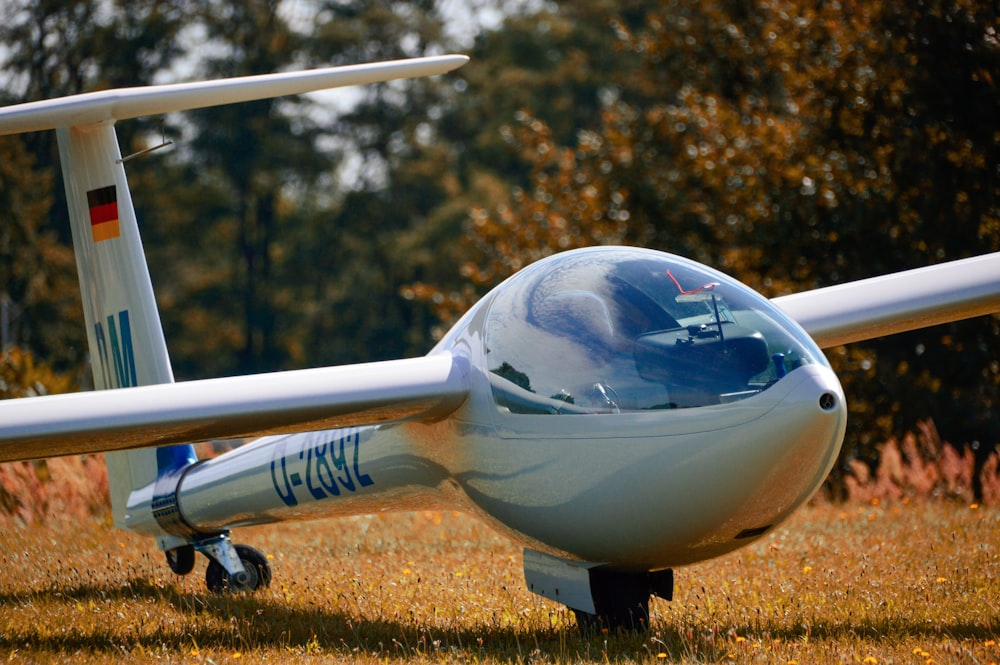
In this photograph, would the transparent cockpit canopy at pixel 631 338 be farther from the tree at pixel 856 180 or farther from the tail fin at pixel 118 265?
the tree at pixel 856 180

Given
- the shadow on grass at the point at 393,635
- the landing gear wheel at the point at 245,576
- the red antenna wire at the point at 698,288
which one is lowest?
the landing gear wheel at the point at 245,576

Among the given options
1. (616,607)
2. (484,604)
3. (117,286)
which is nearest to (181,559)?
(117,286)

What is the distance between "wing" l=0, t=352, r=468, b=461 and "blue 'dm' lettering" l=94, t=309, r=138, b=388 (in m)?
2.39

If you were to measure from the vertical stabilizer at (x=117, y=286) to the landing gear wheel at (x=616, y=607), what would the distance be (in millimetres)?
3500

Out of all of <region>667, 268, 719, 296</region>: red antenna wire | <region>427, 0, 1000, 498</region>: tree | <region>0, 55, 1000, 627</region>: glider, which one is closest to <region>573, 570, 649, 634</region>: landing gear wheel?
<region>0, 55, 1000, 627</region>: glider

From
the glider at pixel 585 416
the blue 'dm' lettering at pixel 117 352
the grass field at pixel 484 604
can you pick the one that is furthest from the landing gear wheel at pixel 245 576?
the blue 'dm' lettering at pixel 117 352

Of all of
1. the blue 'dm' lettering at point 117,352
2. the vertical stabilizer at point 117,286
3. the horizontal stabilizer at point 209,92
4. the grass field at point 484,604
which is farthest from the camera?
the blue 'dm' lettering at point 117,352

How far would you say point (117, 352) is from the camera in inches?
316

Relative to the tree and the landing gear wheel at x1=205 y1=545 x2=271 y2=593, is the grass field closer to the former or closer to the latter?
the landing gear wheel at x1=205 y1=545 x2=271 y2=593

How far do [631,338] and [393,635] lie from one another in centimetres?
216

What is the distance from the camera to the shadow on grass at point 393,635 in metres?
5.38

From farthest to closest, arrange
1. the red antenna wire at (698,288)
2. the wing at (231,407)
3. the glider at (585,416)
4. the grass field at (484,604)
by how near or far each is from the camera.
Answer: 1. the grass field at (484,604)
2. the wing at (231,407)
3. the red antenna wire at (698,288)
4. the glider at (585,416)

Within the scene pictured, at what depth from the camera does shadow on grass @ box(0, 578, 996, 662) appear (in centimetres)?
538

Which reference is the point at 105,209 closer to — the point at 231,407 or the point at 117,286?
the point at 117,286
